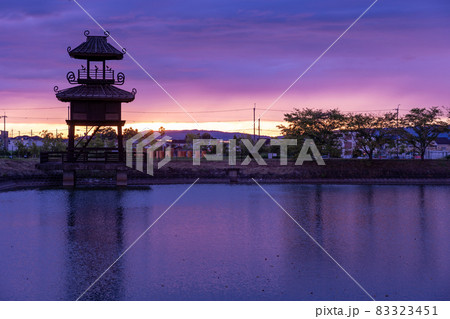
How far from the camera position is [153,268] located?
1712 centimetres

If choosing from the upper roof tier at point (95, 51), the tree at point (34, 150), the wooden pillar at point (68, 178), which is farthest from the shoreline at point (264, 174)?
the tree at point (34, 150)

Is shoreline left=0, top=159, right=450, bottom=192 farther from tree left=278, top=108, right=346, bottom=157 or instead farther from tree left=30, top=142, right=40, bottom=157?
tree left=30, top=142, right=40, bottom=157

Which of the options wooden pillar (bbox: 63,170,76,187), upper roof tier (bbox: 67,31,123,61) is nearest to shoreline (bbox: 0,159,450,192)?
wooden pillar (bbox: 63,170,76,187)

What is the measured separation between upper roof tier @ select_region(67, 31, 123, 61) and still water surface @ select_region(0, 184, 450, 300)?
60.2ft

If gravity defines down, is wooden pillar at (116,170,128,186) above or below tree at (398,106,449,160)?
below

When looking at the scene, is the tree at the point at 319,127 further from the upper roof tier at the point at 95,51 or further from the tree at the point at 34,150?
the tree at the point at 34,150

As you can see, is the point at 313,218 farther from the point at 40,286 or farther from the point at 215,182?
the point at 215,182

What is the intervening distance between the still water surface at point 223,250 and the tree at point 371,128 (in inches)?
1327

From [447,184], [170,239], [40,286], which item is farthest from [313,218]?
[447,184]

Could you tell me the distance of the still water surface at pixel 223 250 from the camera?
1472 cm

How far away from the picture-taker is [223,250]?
20.1 metres

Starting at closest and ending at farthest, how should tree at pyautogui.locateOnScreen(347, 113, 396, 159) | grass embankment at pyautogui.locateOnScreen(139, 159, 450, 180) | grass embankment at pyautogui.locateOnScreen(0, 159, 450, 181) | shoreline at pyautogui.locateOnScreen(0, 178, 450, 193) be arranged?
shoreline at pyautogui.locateOnScreen(0, 178, 450, 193)
grass embankment at pyautogui.locateOnScreen(0, 159, 450, 181)
grass embankment at pyautogui.locateOnScreen(139, 159, 450, 180)
tree at pyautogui.locateOnScreen(347, 113, 396, 159)

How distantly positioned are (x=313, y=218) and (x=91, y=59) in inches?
1243

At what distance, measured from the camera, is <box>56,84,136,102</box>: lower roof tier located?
49188 millimetres
